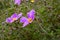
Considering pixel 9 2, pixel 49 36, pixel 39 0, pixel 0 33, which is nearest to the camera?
pixel 49 36

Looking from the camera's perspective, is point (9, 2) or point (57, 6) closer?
point (57, 6)

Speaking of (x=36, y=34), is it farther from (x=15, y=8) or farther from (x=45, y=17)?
(x=15, y=8)

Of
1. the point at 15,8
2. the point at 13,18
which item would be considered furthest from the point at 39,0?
the point at 13,18

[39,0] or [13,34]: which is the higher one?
[39,0]

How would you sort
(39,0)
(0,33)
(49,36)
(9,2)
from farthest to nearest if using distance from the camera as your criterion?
(9,2) < (39,0) < (0,33) < (49,36)

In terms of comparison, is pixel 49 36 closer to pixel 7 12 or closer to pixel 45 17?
pixel 45 17

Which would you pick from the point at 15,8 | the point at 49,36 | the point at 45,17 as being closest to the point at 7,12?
the point at 15,8
